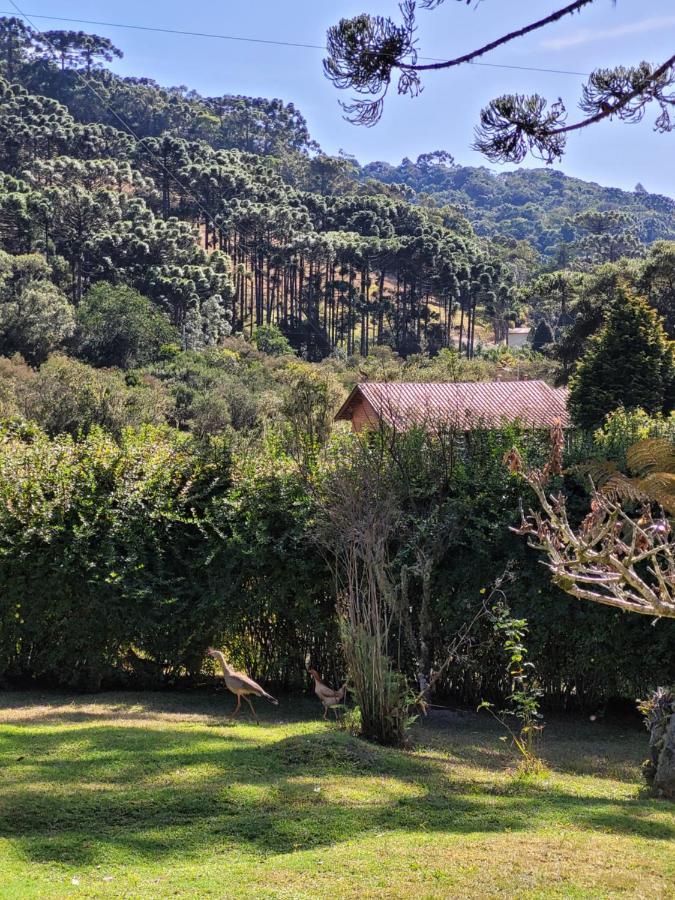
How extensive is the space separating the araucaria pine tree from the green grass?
22076 mm

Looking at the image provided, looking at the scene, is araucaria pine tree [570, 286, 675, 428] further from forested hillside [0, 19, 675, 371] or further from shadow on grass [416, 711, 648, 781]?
forested hillside [0, 19, 675, 371]

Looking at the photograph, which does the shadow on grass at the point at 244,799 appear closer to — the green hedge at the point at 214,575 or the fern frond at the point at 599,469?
the green hedge at the point at 214,575

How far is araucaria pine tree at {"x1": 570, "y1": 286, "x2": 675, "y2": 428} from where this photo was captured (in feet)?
91.7

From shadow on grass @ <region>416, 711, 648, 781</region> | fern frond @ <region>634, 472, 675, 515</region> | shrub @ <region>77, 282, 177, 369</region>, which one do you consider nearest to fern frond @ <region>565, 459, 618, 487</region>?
fern frond @ <region>634, 472, 675, 515</region>

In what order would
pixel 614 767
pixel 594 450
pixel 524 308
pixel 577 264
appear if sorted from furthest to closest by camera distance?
1. pixel 577 264
2. pixel 524 308
3. pixel 594 450
4. pixel 614 767

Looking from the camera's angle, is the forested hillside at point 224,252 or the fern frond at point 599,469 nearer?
the fern frond at point 599,469

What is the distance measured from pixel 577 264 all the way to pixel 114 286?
58893mm

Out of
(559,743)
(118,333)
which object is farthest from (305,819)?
(118,333)

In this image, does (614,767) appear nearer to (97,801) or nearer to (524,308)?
(97,801)

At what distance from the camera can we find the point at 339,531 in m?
7.88

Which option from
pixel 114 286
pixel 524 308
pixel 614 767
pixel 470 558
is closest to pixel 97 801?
pixel 614 767

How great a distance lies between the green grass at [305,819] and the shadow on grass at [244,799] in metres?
0.01

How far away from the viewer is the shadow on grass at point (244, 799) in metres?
4.38

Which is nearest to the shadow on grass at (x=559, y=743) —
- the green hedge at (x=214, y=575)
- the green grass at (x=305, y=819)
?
the green grass at (x=305, y=819)
